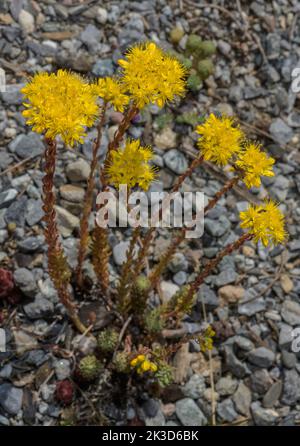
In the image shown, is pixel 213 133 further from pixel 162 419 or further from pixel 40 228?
pixel 162 419

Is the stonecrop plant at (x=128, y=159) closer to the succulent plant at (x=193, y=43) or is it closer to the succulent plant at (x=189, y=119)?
the succulent plant at (x=189, y=119)

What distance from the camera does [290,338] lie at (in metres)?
3.43

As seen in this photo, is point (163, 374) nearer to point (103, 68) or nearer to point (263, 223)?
point (263, 223)

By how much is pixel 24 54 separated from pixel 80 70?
441mm

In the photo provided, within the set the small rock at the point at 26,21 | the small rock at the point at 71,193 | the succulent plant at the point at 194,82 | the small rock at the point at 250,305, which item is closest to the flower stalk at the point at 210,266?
the small rock at the point at 250,305

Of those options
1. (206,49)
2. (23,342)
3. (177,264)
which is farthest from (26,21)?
(23,342)

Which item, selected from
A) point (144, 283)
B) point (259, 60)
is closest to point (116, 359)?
point (144, 283)

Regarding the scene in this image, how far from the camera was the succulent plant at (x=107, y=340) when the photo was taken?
2.96m

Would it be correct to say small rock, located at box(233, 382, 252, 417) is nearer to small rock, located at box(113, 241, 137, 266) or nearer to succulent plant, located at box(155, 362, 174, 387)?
succulent plant, located at box(155, 362, 174, 387)

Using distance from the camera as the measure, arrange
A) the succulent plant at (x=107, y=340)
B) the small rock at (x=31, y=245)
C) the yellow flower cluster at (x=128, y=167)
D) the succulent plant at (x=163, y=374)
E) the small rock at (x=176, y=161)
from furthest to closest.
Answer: the small rock at (x=176, y=161) < the small rock at (x=31, y=245) < the succulent plant at (x=107, y=340) < the succulent plant at (x=163, y=374) < the yellow flower cluster at (x=128, y=167)

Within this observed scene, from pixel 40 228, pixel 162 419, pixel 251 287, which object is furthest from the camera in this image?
pixel 251 287

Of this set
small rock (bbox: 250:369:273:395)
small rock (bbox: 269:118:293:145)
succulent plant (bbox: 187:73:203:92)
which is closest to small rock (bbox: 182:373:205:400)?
small rock (bbox: 250:369:273:395)

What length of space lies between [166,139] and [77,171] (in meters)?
0.82

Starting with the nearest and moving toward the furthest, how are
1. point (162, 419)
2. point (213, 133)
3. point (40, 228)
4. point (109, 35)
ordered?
point (213, 133)
point (162, 419)
point (40, 228)
point (109, 35)
